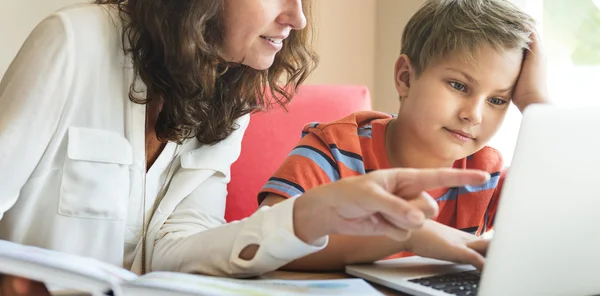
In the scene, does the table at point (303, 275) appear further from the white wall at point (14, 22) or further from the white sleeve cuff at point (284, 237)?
the white wall at point (14, 22)

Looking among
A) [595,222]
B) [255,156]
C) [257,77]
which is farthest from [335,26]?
[595,222]

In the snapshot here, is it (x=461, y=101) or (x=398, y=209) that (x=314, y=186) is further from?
(x=398, y=209)

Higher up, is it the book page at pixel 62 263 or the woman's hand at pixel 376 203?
the woman's hand at pixel 376 203

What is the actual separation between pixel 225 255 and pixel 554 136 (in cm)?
43

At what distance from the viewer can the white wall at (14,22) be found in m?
1.65

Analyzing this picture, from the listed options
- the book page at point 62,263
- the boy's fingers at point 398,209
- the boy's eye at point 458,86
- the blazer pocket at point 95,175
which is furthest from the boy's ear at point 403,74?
the book page at point 62,263

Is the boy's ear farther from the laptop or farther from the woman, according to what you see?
the laptop

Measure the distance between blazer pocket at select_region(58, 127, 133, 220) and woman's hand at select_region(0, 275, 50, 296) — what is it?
33 centimetres

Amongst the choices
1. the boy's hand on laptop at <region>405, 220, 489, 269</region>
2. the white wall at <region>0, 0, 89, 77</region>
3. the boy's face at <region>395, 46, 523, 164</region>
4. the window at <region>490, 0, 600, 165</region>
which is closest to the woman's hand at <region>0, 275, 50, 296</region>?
the boy's hand on laptop at <region>405, 220, 489, 269</region>

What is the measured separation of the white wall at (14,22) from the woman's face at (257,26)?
0.78 metres

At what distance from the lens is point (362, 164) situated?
3.89 feet

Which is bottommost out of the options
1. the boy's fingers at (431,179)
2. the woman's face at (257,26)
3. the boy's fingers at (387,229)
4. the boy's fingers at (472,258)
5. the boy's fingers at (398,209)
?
the boy's fingers at (472,258)

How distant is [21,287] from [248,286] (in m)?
0.21

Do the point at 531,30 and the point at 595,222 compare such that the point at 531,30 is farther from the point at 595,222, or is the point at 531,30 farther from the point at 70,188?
the point at 70,188
